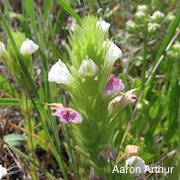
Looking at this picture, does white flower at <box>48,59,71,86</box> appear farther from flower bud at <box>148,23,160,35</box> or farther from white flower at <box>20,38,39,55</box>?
flower bud at <box>148,23,160,35</box>

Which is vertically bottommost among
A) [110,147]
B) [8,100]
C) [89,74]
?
[110,147]

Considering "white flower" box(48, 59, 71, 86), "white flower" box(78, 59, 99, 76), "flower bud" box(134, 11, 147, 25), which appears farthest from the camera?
"flower bud" box(134, 11, 147, 25)

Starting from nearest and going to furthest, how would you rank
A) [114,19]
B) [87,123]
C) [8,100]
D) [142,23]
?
[87,123] < [8,100] < [142,23] < [114,19]

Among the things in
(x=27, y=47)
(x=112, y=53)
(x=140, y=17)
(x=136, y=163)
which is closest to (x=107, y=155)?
(x=136, y=163)

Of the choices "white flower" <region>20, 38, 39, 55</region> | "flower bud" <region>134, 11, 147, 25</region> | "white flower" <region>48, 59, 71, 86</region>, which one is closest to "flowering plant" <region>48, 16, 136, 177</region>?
"white flower" <region>48, 59, 71, 86</region>

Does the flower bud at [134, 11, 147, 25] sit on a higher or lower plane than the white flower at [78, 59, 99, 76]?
higher

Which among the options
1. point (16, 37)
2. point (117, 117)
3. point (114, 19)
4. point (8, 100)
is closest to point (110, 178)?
point (117, 117)

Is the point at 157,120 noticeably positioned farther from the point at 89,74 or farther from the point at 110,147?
the point at 89,74
